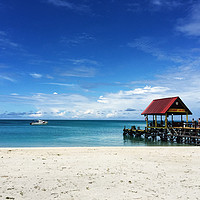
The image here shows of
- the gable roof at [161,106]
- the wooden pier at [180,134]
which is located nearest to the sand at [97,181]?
the wooden pier at [180,134]

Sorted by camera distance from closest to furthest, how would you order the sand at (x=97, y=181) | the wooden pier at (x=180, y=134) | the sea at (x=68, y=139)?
the sand at (x=97, y=181) → the wooden pier at (x=180, y=134) → the sea at (x=68, y=139)

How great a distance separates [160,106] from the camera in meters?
33.3

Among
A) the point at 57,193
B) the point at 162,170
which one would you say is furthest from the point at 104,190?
the point at 162,170

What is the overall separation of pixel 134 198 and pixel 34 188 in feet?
11.7

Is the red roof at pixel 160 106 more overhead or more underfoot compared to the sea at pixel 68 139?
more overhead

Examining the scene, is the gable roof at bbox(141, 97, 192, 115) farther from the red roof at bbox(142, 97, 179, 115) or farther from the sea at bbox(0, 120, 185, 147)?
the sea at bbox(0, 120, 185, 147)

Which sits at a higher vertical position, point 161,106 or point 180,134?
point 161,106

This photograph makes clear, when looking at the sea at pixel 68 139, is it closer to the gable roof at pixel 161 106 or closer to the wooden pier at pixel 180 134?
the wooden pier at pixel 180 134

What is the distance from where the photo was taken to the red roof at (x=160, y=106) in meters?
31.2

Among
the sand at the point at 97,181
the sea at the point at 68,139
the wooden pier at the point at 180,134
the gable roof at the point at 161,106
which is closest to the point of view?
the sand at the point at 97,181

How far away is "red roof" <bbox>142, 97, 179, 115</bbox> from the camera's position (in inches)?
1229

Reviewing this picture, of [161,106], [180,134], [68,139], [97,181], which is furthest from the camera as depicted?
[68,139]

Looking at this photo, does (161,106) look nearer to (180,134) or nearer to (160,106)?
(160,106)

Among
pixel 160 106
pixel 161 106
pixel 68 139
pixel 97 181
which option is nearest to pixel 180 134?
pixel 161 106
